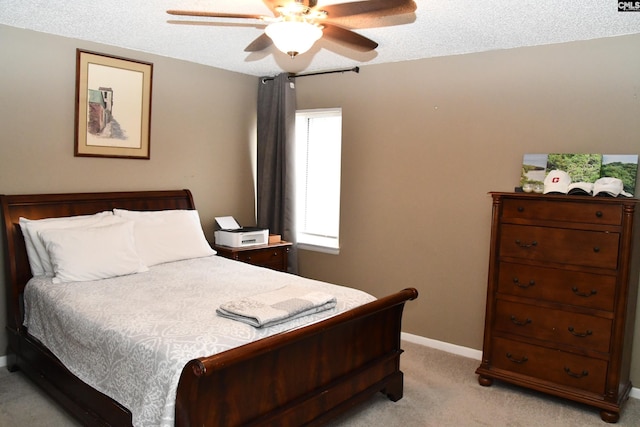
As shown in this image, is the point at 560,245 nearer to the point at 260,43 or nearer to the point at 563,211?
the point at 563,211

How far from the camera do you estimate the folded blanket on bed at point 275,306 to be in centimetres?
227

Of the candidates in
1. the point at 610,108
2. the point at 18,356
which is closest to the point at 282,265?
the point at 18,356

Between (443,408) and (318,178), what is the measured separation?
7.90ft

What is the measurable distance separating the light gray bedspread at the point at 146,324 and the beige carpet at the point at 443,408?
1.22 ft

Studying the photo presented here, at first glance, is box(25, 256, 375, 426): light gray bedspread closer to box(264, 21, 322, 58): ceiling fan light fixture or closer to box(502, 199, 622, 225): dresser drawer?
box(502, 199, 622, 225): dresser drawer

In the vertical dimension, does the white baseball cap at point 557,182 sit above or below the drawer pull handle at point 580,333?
above

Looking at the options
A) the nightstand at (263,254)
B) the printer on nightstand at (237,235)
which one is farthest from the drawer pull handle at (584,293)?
the printer on nightstand at (237,235)

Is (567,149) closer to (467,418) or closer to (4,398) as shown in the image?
(467,418)

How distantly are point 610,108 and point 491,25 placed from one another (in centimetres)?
95

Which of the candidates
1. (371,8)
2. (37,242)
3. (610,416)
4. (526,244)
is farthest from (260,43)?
(610,416)

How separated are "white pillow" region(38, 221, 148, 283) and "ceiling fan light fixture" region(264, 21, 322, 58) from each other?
1.79 m

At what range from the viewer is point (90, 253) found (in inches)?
119

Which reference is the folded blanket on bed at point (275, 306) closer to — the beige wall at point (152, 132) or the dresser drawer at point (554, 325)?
the dresser drawer at point (554, 325)

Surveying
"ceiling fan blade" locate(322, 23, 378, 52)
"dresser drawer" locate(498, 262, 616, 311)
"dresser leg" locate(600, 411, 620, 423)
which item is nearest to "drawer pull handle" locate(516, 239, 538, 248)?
"dresser drawer" locate(498, 262, 616, 311)
